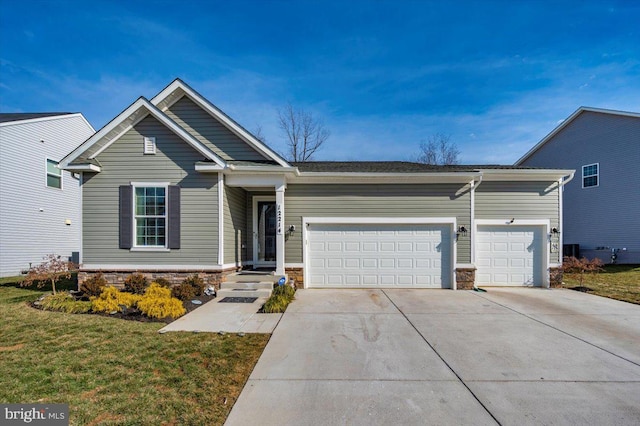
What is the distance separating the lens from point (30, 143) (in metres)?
13.1

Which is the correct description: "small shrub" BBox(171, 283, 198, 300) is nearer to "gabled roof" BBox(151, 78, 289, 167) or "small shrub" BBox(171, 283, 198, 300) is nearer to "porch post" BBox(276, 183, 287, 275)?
"porch post" BBox(276, 183, 287, 275)

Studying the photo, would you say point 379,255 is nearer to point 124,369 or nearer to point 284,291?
point 284,291

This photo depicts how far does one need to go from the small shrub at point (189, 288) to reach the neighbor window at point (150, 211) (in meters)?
1.43

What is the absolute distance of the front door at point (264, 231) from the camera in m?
10.8

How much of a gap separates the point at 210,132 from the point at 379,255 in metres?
6.83

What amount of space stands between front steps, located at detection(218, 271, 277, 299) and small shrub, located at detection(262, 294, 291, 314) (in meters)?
0.99

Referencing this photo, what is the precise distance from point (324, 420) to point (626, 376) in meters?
3.92

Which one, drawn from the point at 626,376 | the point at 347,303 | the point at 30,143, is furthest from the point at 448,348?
the point at 30,143

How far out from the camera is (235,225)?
32.0 ft

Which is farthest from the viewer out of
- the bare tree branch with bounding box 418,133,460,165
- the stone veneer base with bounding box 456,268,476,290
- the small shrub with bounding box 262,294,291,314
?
the bare tree branch with bounding box 418,133,460,165

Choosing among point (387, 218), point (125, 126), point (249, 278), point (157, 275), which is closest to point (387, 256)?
point (387, 218)

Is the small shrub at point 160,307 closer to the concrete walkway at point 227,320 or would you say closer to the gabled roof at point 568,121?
the concrete walkway at point 227,320

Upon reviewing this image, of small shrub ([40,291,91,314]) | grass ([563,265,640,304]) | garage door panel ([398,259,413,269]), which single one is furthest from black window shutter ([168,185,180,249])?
grass ([563,265,640,304])

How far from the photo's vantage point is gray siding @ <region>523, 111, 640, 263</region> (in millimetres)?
14750
